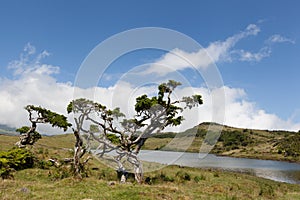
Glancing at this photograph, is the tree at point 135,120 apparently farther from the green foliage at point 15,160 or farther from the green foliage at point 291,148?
the green foliage at point 291,148

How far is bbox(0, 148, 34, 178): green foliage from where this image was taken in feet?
70.7

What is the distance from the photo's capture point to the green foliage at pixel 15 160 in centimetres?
2155

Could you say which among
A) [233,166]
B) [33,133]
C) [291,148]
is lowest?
[233,166]

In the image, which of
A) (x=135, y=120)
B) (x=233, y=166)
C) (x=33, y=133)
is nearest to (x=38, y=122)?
(x=33, y=133)

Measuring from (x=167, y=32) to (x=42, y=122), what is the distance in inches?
773

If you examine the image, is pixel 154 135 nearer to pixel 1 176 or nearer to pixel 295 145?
pixel 1 176

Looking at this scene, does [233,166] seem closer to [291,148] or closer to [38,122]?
[38,122]

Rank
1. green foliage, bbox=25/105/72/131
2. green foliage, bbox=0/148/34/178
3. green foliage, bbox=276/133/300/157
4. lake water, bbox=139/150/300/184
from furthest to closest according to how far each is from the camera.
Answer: green foliage, bbox=276/133/300/157 → lake water, bbox=139/150/300/184 → green foliage, bbox=25/105/72/131 → green foliage, bbox=0/148/34/178

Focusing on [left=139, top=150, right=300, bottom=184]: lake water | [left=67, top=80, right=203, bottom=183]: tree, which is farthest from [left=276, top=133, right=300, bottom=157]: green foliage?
[left=67, top=80, right=203, bottom=183]: tree

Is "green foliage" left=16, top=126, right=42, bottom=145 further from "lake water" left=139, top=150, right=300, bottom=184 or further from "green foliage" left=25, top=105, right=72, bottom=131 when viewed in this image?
"lake water" left=139, top=150, right=300, bottom=184

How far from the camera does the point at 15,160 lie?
24.6 metres

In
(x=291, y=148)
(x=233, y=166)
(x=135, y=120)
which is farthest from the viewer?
(x=291, y=148)

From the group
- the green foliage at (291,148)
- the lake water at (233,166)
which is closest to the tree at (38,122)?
the lake water at (233,166)

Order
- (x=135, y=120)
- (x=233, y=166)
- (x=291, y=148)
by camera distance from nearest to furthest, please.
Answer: (x=135, y=120) → (x=233, y=166) → (x=291, y=148)
